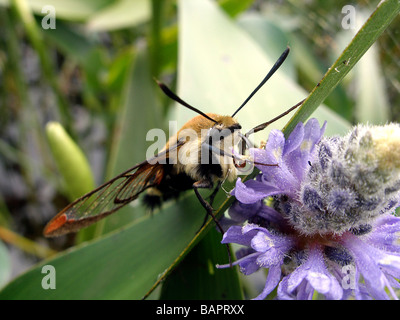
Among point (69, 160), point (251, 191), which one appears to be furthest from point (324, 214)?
point (69, 160)

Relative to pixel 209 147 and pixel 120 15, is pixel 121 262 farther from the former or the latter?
pixel 120 15

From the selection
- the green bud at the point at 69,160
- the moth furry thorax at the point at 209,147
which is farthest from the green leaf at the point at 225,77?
the green bud at the point at 69,160

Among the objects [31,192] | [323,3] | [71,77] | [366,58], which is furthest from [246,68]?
[71,77]

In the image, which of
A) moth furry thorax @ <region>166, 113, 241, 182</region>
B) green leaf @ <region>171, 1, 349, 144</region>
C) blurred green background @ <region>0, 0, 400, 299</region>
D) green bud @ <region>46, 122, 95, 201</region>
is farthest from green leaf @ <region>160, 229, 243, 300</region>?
green bud @ <region>46, 122, 95, 201</region>

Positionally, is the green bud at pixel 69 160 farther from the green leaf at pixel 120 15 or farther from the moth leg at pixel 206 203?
the moth leg at pixel 206 203

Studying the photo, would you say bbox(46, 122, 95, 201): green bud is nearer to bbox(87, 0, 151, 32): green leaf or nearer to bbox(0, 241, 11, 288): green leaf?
bbox(0, 241, 11, 288): green leaf

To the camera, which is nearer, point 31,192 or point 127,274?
point 127,274
